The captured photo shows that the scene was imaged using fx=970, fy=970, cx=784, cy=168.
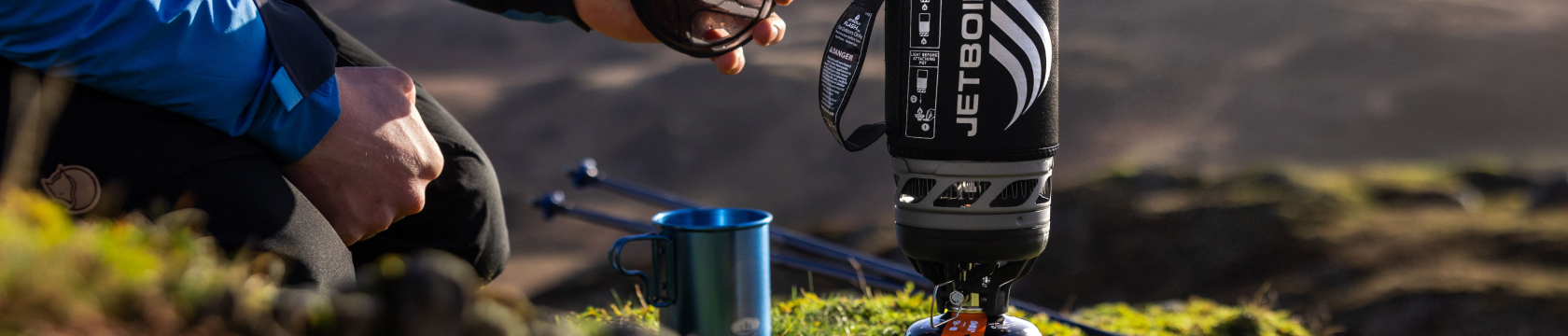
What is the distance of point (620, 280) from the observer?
7.50 metres

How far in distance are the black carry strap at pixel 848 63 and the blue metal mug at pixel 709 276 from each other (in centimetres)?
22

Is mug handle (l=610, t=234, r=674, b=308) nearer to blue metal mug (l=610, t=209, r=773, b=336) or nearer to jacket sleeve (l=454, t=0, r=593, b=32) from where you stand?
blue metal mug (l=610, t=209, r=773, b=336)

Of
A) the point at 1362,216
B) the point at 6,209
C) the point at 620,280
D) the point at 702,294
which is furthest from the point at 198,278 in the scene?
the point at 1362,216

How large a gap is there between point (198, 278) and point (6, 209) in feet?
0.57

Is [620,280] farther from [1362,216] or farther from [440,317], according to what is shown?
[440,317]

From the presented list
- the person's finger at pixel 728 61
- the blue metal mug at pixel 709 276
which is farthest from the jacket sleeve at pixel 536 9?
the blue metal mug at pixel 709 276

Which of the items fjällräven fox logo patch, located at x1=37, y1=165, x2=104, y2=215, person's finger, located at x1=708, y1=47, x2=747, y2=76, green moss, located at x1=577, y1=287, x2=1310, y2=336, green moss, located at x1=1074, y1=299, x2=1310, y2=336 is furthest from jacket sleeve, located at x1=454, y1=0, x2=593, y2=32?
green moss, located at x1=1074, y1=299, x2=1310, y2=336

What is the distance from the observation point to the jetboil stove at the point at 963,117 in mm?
1613

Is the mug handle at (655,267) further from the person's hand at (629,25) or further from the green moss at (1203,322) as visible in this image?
the green moss at (1203,322)

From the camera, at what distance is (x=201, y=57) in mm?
1325

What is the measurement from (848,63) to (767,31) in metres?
0.22

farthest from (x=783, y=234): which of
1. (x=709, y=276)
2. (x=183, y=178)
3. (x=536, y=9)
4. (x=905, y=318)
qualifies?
(x=183, y=178)

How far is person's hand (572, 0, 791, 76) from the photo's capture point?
189cm

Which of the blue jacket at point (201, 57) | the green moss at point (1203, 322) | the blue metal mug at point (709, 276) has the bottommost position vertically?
the green moss at point (1203, 322)
